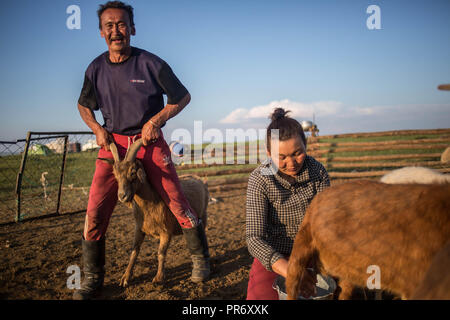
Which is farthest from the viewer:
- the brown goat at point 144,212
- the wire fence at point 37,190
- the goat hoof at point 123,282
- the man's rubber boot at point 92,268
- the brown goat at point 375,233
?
the wire fence at point 37,190

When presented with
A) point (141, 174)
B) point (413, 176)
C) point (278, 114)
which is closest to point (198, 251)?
point (141, 174)

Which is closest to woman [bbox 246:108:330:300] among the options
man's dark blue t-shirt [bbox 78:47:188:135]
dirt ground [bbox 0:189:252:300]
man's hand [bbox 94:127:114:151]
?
dirt ground [bbox 0:189:252:300]

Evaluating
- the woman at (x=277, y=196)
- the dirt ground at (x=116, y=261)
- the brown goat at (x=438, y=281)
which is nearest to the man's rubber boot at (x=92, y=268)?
the dirt ground at (x=116, y=261)

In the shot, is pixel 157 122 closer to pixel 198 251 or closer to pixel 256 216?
pixel 256 216

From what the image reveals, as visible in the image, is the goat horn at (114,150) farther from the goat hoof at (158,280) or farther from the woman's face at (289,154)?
the woman's face at (289,154)

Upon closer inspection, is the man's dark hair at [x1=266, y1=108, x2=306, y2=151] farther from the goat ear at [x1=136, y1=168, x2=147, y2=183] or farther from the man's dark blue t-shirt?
the goat ear at [x1=136, y1=168, x2=147, y2=183]

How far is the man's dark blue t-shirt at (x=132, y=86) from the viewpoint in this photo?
3066 mm

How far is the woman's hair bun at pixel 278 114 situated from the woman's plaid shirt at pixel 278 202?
0.40 m

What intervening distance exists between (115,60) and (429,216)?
10.2 ft

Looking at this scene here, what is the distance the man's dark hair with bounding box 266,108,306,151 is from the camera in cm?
218

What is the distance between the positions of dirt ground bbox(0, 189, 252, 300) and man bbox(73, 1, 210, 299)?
0.67m

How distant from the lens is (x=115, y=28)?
2.95 metres
